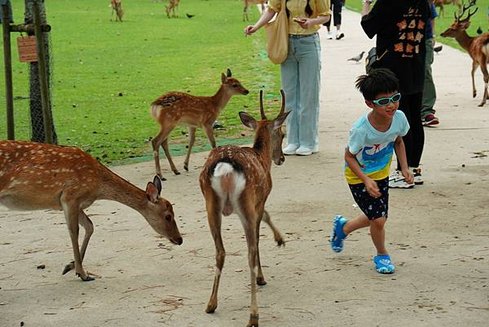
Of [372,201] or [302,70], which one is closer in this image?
[372,201]

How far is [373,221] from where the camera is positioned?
20.5 feet

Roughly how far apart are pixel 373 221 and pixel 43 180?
2192mm

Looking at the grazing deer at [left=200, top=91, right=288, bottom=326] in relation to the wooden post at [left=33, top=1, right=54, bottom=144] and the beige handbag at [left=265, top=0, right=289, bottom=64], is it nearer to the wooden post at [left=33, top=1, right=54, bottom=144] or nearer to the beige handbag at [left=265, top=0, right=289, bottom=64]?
the beige handbag at [left=265, top=0, right=289, bottom=64]

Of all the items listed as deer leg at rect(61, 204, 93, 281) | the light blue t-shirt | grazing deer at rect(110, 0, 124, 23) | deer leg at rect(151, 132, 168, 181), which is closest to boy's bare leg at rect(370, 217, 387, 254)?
the light blue t-shirt

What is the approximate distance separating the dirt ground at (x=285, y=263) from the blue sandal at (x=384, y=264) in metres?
0.05

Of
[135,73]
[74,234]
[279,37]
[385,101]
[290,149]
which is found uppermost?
[385,101]

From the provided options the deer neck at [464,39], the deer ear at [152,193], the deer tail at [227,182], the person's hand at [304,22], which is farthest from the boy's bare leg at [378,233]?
the deer neck at [464,39]

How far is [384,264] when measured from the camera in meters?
6.25

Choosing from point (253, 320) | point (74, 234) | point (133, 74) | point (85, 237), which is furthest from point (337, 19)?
point (253, 320)

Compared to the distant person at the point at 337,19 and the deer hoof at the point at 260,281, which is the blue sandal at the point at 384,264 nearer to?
the deer hoof at the point at 260,281

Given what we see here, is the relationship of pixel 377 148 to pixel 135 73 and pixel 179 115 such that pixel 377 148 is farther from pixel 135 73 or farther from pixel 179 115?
pixel 135 73

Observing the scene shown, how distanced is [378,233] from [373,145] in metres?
0.58

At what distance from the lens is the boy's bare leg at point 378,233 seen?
623 cm

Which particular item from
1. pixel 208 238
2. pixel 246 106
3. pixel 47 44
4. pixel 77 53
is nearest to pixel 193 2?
pixel 77 53
